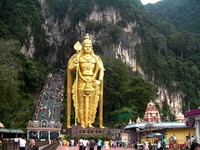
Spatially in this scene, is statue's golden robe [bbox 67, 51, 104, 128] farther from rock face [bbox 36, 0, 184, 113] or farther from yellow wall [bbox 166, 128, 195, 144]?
rock face [bbox 36, 0, 184, 113]

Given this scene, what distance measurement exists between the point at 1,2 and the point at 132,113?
19.4 m

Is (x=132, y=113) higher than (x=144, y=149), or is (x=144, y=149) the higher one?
(x=132, y=113)

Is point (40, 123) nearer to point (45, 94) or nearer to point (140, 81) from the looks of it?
point (45, 94)

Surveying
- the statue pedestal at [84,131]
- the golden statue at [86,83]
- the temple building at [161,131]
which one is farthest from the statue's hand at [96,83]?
the temple building at [161,131]

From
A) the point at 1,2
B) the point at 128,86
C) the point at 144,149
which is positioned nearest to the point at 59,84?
the point at 128,86

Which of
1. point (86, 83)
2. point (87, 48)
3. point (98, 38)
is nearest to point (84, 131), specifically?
point (86, 83)

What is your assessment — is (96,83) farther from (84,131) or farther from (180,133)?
(180,133)

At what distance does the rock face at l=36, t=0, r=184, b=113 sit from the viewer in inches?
1684

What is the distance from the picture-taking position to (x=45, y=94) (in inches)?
1298

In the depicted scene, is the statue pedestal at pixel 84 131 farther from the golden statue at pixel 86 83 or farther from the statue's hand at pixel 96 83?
the statue's hand at pixel 96 83

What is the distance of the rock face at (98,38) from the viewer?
4278cm

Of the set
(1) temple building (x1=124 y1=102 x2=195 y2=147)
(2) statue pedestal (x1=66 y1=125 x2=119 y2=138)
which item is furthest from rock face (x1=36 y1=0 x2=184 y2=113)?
(1) temple building (x1=124 y1=102 x2=195 y2=147)

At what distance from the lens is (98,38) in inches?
1718

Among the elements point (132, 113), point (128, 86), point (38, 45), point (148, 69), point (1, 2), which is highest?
point (1, 2)
